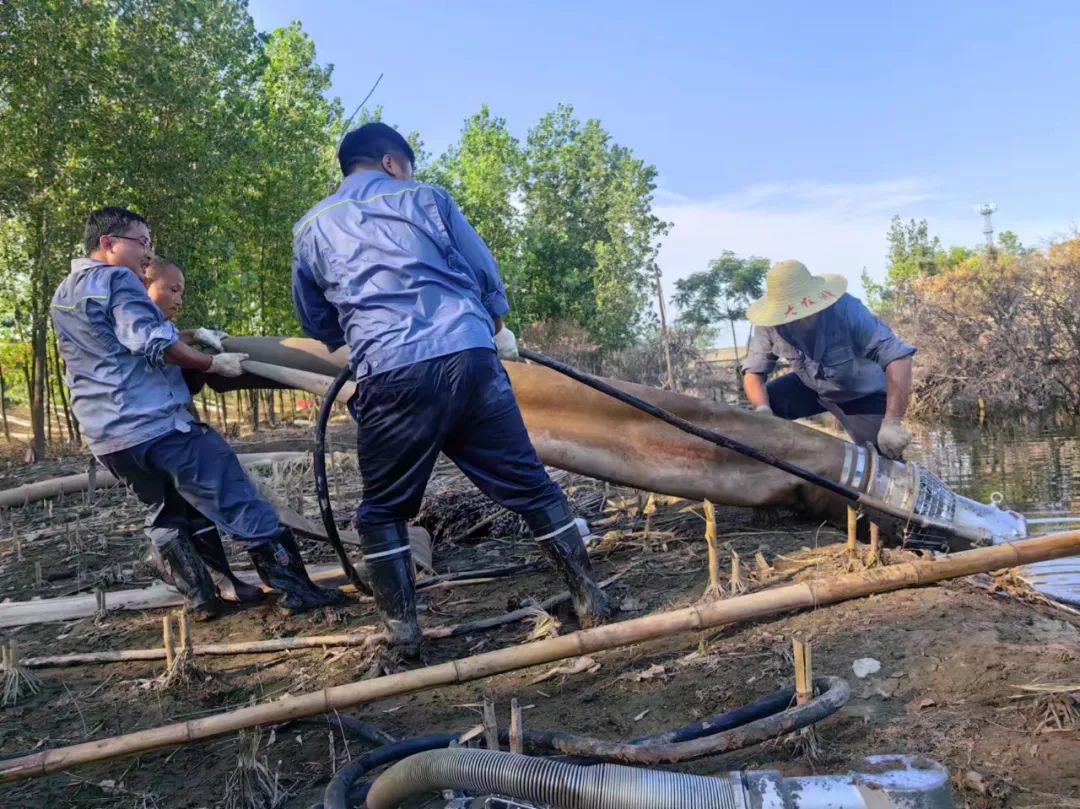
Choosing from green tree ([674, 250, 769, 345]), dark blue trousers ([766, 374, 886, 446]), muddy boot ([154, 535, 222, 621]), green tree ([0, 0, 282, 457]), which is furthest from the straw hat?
green tree ([674, 250, 769, 345])

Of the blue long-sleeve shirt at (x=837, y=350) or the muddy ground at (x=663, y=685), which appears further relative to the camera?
the blue long-sleeve shirt at (x=837, y=350)

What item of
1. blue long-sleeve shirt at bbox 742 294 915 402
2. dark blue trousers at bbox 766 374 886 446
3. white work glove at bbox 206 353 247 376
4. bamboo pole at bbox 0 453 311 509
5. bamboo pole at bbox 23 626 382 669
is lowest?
bamboo pole at bbox 23 626 382 669

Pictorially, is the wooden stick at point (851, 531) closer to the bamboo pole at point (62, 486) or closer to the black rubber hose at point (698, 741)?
the black rubber hose at point (698, 741)

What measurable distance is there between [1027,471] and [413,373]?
10083mm

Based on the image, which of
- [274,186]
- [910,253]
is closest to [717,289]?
[910,253]

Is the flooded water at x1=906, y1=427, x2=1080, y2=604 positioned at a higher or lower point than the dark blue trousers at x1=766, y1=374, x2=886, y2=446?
lower

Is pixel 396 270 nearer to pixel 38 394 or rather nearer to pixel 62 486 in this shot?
pixel 62 486

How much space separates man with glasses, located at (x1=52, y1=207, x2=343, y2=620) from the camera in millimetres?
3658

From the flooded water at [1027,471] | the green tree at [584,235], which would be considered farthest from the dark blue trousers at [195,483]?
the green tree at [584,235]

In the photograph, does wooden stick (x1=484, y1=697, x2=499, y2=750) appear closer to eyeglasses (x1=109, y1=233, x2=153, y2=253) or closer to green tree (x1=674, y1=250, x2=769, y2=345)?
eyeglasses (x1=109, y1=233, x2=153, y2=253)

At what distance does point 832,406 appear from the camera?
5223 mm

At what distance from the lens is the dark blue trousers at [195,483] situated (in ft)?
12.2

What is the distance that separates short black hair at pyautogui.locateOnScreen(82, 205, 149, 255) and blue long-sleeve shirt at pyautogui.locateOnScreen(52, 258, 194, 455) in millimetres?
197

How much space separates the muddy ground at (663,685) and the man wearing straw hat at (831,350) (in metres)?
1.14
